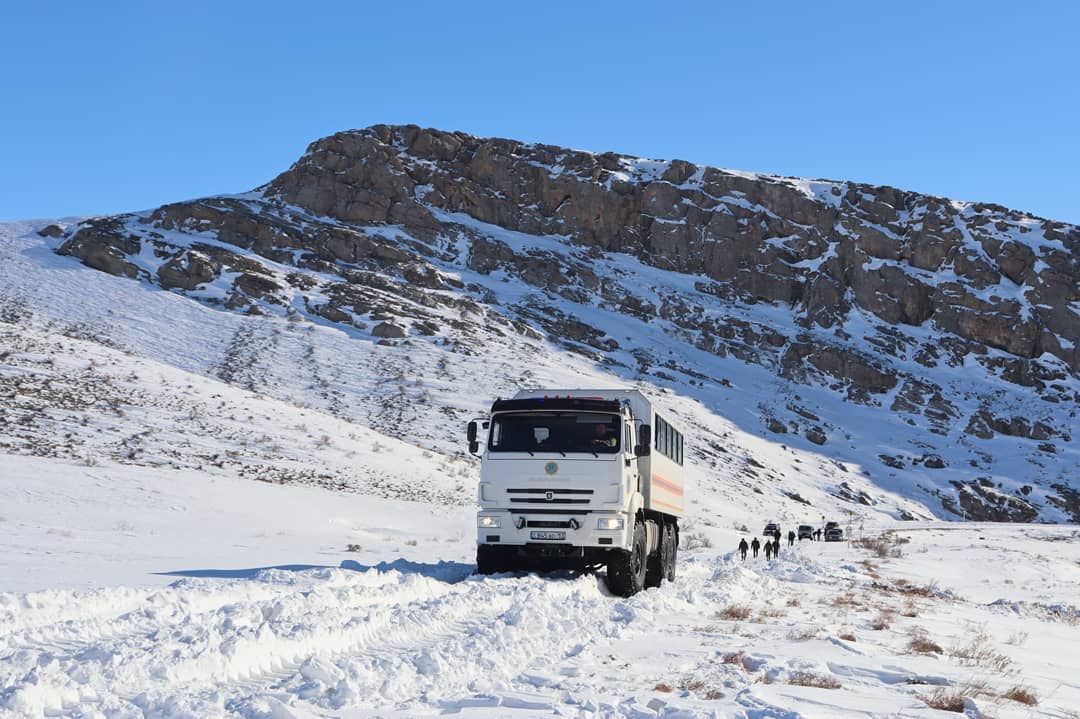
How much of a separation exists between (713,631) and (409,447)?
1199 inches

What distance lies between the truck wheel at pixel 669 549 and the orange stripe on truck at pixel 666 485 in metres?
0.80

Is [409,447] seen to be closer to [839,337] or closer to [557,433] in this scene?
[557,433]

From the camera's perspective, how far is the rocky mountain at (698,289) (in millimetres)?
71062

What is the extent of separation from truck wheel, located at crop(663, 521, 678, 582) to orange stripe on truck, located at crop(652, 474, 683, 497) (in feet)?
2.62

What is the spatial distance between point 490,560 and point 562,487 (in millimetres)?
1863

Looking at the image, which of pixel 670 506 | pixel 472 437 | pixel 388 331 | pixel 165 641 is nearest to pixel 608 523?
pixel 472 437

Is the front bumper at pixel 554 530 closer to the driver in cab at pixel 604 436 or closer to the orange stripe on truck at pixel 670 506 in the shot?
the driver in cab at pixel 604 436

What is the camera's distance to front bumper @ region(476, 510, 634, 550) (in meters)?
14.5

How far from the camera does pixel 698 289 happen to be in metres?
111

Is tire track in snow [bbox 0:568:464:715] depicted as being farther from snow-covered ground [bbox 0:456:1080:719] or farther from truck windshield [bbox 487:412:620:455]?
truck windshield [bbox 487:412:620:455]

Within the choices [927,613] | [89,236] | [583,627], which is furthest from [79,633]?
[89,236]

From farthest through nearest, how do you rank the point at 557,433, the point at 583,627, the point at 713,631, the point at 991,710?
the point at 557,433
the point at 713,631
the point at 583,627
the point at 991,710

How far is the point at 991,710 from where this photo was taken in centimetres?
687

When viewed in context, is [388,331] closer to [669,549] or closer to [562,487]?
[669,549]
